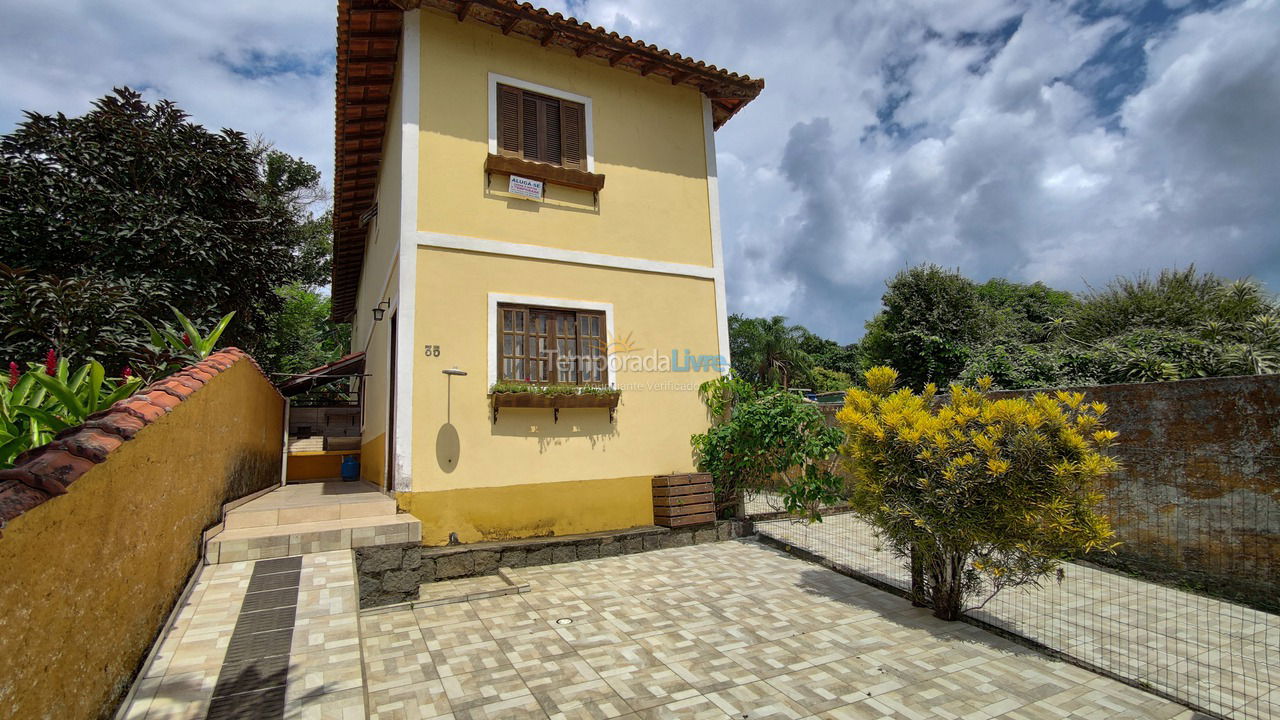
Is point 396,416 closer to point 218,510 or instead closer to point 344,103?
point 218,510

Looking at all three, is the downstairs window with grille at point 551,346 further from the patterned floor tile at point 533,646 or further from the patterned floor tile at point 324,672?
the patterned floor tile at point 324,672

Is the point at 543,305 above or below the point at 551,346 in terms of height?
above

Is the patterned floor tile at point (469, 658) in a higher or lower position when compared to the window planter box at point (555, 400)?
lower

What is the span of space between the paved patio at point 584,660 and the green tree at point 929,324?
15146 millimetres

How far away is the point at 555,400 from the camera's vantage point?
7.17 metres

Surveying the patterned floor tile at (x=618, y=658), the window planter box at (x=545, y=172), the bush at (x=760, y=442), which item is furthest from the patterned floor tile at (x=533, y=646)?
the window planter box at (x=545, y=172)

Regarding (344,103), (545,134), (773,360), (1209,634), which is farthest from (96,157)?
(773,360)

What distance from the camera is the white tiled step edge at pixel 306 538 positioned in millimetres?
4664

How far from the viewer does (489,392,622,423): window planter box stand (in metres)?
6.90

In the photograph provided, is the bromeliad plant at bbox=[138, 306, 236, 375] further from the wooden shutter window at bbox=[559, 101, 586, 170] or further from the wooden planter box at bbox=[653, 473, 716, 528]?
the wooden planter box at bbox=[653, 473, 716, 528]

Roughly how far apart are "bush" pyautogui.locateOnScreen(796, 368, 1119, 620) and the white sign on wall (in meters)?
4.75

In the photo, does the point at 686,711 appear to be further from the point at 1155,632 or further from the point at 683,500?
the point at 683,500

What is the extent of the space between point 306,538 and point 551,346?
3.52 m

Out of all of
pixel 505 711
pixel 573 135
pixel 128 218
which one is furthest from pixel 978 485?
pixel 128 218
